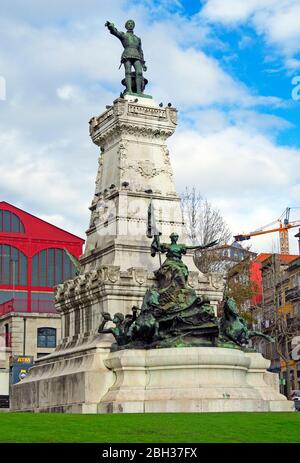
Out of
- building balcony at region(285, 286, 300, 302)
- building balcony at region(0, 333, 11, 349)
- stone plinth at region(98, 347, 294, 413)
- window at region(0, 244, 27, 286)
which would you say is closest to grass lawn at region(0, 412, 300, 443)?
A: stone plinth at region(98, 347, 294, 413)

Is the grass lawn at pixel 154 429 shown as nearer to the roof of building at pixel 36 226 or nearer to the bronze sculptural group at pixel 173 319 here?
the bronze sculptural group at pixel 173 319

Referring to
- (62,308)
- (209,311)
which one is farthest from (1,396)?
(209,311)

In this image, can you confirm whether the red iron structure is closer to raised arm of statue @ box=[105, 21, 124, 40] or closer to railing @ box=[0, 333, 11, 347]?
railing @ box=[0, 333, 11, 347]

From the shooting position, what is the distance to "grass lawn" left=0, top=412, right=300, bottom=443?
18.5 metres

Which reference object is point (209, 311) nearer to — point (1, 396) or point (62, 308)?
point (62, 308)

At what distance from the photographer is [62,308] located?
41688 millimetres

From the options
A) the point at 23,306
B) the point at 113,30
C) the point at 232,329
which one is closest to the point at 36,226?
the point at 23,306

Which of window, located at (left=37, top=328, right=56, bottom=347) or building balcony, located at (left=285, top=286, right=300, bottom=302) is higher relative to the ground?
building balcony, located at (left=285, top=286, right=300, bottom=302)

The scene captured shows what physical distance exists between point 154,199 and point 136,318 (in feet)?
26.6

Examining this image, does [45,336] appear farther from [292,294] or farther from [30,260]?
[292,294]

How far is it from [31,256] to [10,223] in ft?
13.4

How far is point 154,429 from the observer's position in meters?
20.6

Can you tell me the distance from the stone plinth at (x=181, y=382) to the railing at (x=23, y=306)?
4167cm

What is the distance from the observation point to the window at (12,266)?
82.7 metres
